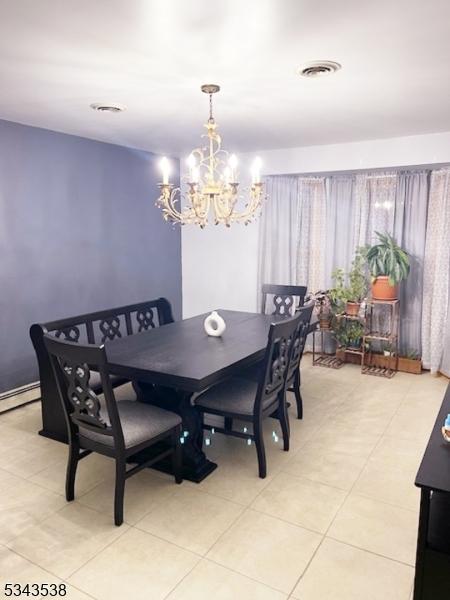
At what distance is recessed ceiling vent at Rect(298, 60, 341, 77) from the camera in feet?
7.45

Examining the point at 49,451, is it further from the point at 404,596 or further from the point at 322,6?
the point at 322,6

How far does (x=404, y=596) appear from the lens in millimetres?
1801

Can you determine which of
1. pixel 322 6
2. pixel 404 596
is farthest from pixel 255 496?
pixel 322 6

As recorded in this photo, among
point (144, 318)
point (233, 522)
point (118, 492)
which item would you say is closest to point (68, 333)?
point (144, 318)

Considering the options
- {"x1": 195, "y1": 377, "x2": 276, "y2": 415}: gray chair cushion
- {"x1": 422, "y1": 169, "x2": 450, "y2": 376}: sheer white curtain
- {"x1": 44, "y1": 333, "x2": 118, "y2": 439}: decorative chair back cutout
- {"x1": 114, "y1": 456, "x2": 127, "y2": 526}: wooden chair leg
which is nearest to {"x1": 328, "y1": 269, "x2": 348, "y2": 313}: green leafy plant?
{"x1": 422, "y1": 169, "x2": 450, "y2": 376}: sheer white curtain

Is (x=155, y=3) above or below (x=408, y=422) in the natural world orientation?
above

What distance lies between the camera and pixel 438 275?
14.2 ft

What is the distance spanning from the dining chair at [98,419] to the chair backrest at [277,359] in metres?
0.54

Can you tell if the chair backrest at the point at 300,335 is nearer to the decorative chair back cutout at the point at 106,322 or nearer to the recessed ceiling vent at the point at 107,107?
the decorative chair back cutout at the point at 106,322

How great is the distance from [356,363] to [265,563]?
318 centimetres

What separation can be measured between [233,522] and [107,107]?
2.74 metres

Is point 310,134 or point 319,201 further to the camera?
point 319,201

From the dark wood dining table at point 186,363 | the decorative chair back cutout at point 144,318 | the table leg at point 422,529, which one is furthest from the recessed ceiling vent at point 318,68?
the decorative chair back cutout at point 144,318

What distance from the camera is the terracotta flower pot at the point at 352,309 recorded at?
15.0 ft
